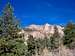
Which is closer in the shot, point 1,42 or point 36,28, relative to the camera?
point 1,42

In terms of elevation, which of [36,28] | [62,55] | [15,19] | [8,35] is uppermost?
[36,28]

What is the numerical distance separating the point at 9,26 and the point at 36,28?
206ft

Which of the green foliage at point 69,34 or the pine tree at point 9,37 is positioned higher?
the green foliage at point 69,34

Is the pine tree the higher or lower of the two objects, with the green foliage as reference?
lower

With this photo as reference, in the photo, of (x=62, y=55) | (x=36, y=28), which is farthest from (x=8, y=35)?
(x=36, y=28)

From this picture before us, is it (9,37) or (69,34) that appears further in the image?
(69,34)

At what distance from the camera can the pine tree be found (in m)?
19.2

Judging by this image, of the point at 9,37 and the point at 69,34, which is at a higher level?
the point at 69,34

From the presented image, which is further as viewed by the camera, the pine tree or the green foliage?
the green foliage

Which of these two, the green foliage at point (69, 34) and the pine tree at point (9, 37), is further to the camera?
→ the green foliage at point (69, 34)

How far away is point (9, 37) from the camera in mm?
19500

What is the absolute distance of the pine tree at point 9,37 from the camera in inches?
758

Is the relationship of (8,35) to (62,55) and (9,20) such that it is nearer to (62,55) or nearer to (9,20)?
(9,20)

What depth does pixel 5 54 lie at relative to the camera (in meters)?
19.2
